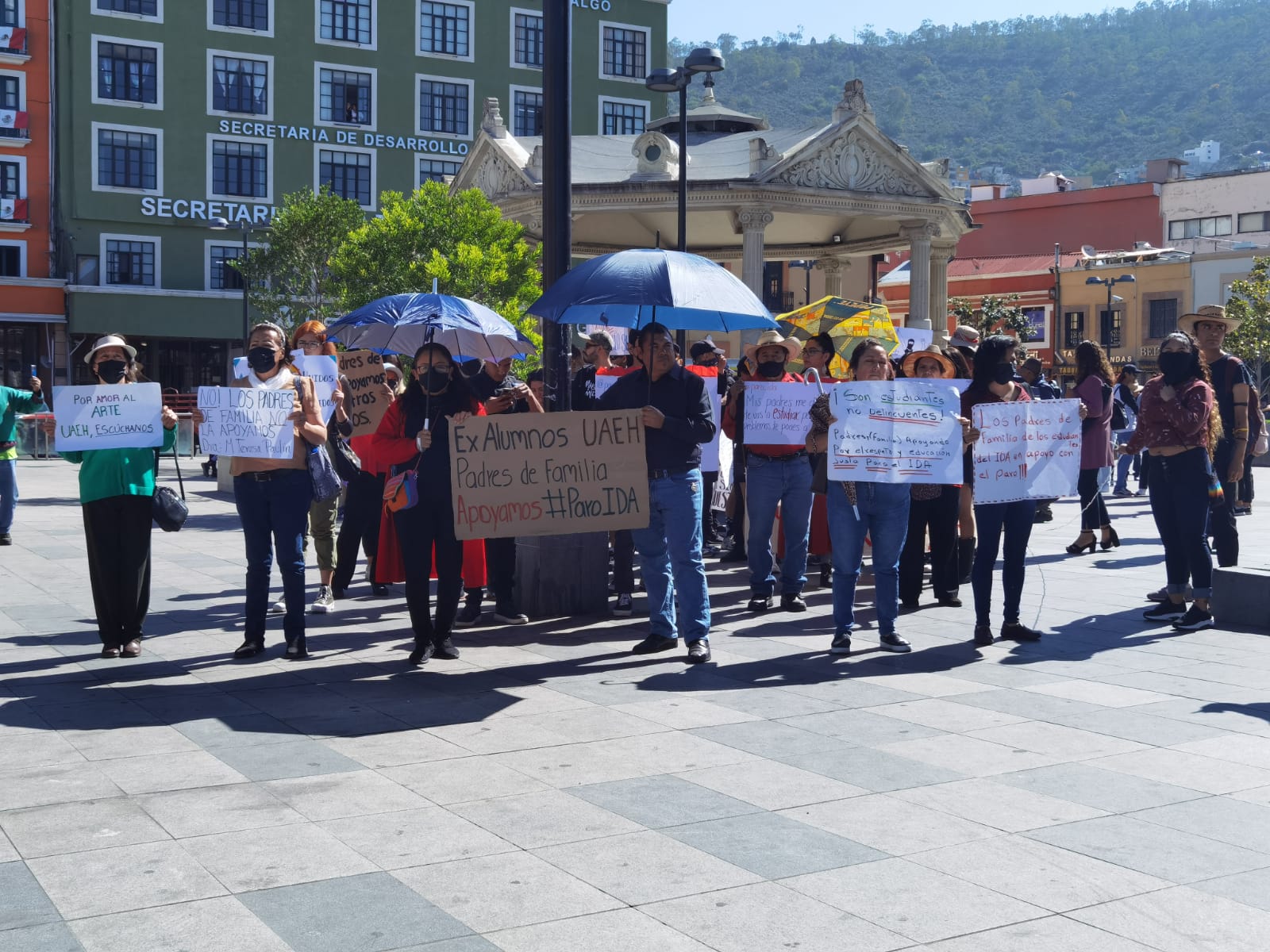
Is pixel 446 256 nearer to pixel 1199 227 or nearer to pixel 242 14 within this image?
pixel 242 14

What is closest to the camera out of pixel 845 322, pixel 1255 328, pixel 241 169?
pixel 845 322

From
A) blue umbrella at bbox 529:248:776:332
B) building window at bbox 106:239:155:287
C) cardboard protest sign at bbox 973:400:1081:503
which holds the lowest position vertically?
cardboard protest sign at bbox 973:400:1081:503

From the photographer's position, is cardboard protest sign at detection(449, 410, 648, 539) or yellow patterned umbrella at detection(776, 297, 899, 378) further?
yellow patterned umbrella at detection(776, 297, 899, 378)

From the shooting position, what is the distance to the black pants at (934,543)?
10.4 meters

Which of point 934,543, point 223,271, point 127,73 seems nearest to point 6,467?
point 934,543

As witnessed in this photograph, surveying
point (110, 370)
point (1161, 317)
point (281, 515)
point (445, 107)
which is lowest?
point (281, 515)

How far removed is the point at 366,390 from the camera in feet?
35.5

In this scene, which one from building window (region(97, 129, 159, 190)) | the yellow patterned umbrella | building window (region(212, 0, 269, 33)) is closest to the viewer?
the yellow patterned umbrella

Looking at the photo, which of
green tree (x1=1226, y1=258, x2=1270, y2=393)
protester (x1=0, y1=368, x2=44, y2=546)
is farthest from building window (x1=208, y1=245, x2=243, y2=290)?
protester (x1=0, y1=368, x2=44, y2=546)

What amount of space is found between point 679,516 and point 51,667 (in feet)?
11.7

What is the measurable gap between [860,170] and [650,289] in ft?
68.7

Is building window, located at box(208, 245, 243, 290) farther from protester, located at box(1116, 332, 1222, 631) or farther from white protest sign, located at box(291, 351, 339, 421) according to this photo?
protester, located at box(1116, 332, 1222, 631)

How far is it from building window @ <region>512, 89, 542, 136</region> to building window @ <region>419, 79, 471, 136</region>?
1.83 meters

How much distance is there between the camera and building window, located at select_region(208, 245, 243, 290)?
176 ft
